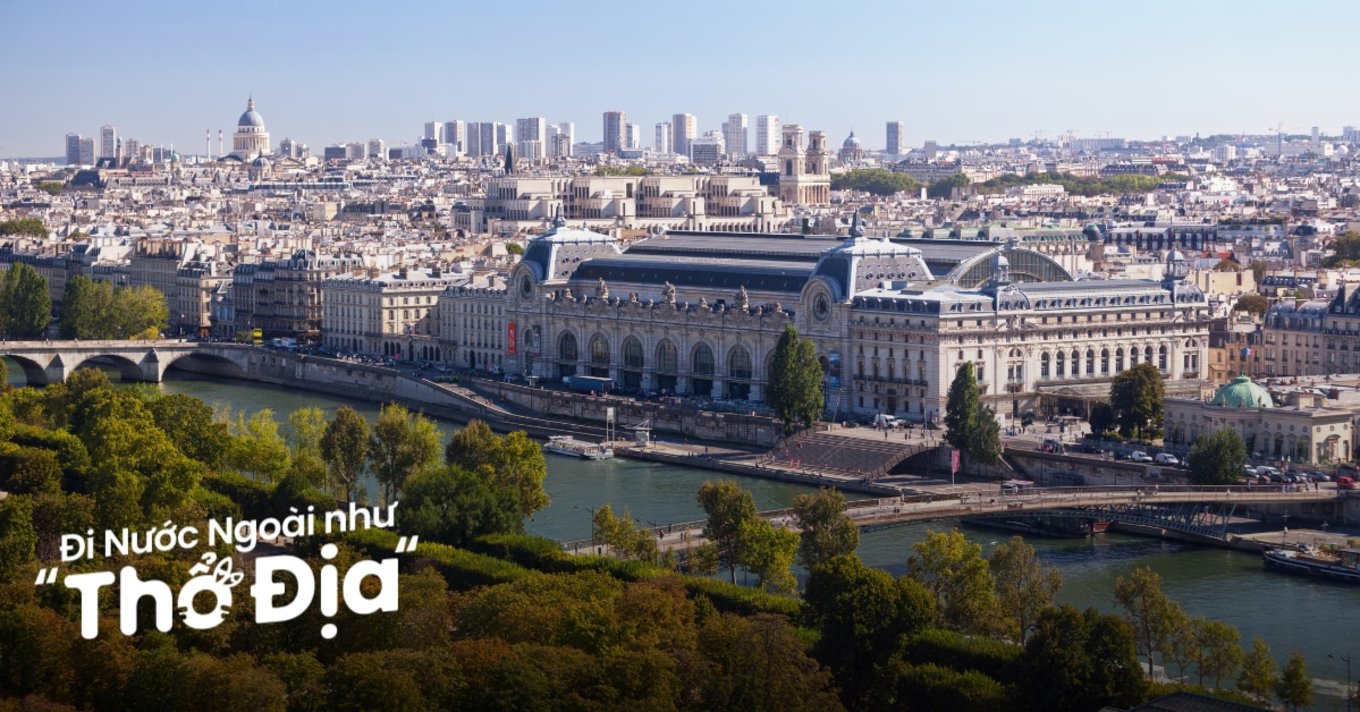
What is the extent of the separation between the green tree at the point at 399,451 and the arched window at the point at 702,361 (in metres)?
11.7

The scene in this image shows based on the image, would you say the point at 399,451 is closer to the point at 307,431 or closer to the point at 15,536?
the point at 307,431

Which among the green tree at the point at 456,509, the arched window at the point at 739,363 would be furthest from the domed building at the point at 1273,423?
the green tree at the point at 456,509

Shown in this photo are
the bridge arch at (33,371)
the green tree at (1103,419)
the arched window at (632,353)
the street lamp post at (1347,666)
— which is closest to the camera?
the street lamp post at (1347,666)

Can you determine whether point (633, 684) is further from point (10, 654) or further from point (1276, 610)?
point (1276, 610)

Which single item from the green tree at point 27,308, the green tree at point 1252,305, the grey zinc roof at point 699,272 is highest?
the grey zinc roof at point 699,272

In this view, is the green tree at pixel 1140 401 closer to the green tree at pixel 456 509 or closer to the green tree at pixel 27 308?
Answer: the green tree at pixel 456 509

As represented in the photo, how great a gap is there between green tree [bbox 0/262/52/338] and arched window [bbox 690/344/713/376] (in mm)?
19752

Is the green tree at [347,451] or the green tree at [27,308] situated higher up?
the green tree at [27,308]

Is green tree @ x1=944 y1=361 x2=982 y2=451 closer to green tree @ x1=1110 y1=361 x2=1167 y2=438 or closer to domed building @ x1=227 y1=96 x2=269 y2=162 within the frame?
green tree @ x1=1110 y1=361 x2=1167 y2=438

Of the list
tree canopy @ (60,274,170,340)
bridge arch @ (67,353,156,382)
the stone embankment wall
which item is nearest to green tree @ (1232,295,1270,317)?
the stone embankment wall

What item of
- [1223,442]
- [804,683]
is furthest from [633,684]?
[1223,442]

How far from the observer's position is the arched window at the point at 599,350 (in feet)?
161

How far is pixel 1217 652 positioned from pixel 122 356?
3514cm

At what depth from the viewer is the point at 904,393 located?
41781 millimetres
